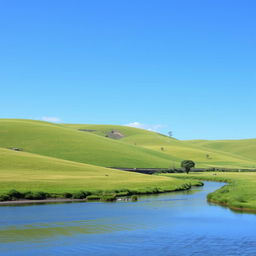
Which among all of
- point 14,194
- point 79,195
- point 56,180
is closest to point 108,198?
point 79,195

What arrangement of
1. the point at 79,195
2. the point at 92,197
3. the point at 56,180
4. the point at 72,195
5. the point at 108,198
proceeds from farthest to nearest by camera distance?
the point at 56,180 < the point at 92,197 < the point at 79,195 < the point at 72,195 < the point at 108,198

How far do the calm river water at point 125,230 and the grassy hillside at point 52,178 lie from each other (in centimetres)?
1389

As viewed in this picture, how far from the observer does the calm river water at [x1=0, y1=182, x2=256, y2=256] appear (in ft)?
123

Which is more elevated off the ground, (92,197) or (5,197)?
(5,197)

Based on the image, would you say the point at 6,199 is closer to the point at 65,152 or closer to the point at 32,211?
the point at 32,211

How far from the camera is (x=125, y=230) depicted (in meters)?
45.2

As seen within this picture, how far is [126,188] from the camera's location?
83.3 m

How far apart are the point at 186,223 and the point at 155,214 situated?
6.51m

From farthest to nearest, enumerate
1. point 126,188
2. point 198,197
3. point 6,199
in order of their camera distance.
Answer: point 126,188 < point 198,197 < point 6,199

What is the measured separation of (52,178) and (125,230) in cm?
4453

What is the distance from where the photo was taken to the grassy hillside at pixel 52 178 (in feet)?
249

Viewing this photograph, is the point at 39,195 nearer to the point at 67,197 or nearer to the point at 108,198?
the point at 67,197

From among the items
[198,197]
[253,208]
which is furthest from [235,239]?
[198,197]

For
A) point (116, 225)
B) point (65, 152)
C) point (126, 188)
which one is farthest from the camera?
point (65, 152)
